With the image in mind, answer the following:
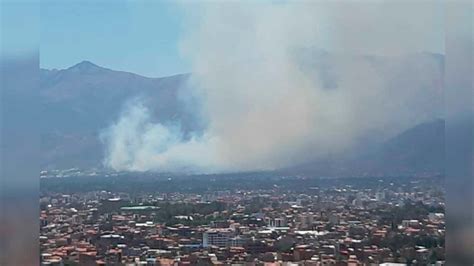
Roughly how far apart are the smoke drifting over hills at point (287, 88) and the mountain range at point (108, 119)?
3 cm

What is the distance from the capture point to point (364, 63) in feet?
5.73

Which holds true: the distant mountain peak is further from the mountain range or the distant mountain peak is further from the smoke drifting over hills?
the smoke drifting over hills

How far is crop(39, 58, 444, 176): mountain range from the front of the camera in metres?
1.72

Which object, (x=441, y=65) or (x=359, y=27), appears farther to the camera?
(x=359, y=27)

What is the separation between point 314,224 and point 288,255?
4.6 inches

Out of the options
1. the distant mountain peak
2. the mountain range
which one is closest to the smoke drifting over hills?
the mountain range

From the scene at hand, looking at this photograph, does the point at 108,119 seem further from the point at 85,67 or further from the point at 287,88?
the point at 287,88

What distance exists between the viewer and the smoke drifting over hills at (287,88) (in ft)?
5.67

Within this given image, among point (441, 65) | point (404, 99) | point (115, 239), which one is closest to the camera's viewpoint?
point (441, 65)

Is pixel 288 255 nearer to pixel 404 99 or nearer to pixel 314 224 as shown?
pixel 314 224

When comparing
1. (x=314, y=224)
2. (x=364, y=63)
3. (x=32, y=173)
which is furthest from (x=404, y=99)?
(x=32, y=173)

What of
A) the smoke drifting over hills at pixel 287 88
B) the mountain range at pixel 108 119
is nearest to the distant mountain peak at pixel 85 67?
the mountain range at pixel 108 119

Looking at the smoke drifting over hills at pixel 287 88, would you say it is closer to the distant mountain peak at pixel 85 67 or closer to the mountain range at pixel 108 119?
the mountain range at pixel 108 119

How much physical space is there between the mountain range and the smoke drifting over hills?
0.09 ft
